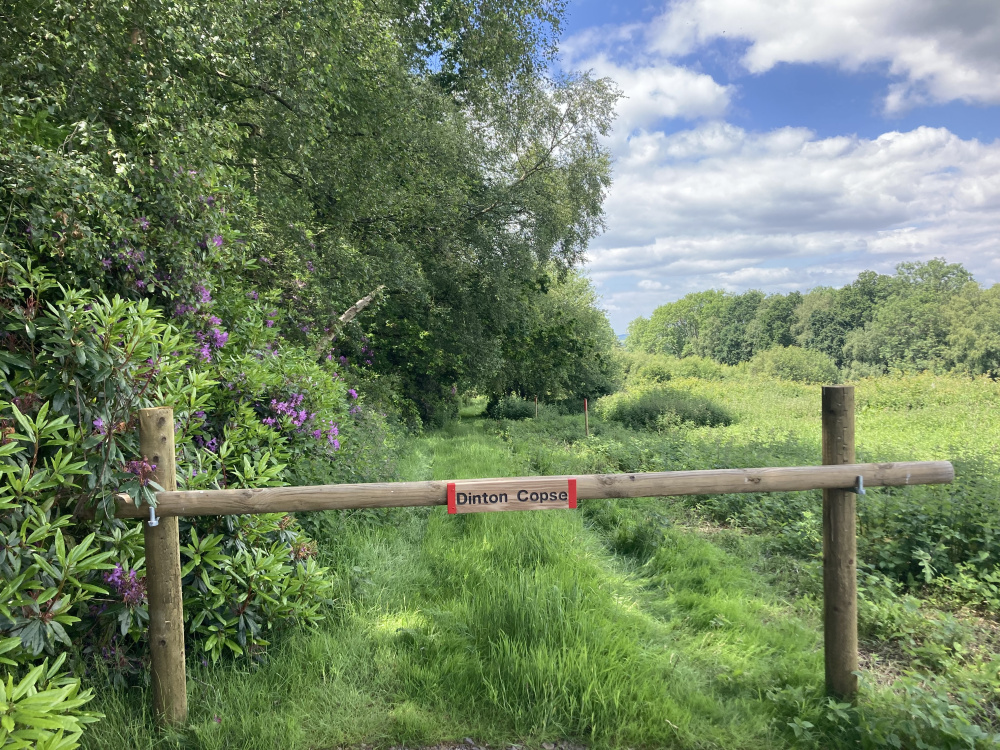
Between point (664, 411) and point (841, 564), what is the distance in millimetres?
21043

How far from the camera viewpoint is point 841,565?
3.00 meters

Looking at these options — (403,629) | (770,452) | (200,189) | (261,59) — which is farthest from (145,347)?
(770,452)

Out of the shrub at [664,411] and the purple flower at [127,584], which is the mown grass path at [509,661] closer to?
the purple flower at [127,584]

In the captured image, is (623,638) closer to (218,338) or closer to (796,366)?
(218,338)

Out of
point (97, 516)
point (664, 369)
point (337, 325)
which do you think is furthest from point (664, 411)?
point (664, 369)

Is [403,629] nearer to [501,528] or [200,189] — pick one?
[501,528]

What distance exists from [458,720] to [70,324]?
281 cm

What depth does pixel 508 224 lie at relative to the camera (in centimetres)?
1395

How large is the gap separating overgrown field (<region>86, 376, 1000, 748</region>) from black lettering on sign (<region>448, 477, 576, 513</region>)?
99cm

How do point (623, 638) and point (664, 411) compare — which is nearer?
point (623, 638)

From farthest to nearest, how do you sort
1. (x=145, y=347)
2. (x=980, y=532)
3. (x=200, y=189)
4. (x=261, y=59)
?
1. (x=261, y=59)
2. (x=980, y=532)
3. (x=200, y=189)
4. (x=145, y=347)

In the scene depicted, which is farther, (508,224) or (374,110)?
(508,224)

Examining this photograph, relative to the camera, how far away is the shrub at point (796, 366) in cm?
5859

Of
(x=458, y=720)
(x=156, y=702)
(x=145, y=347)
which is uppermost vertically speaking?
(x=145, y=347)
